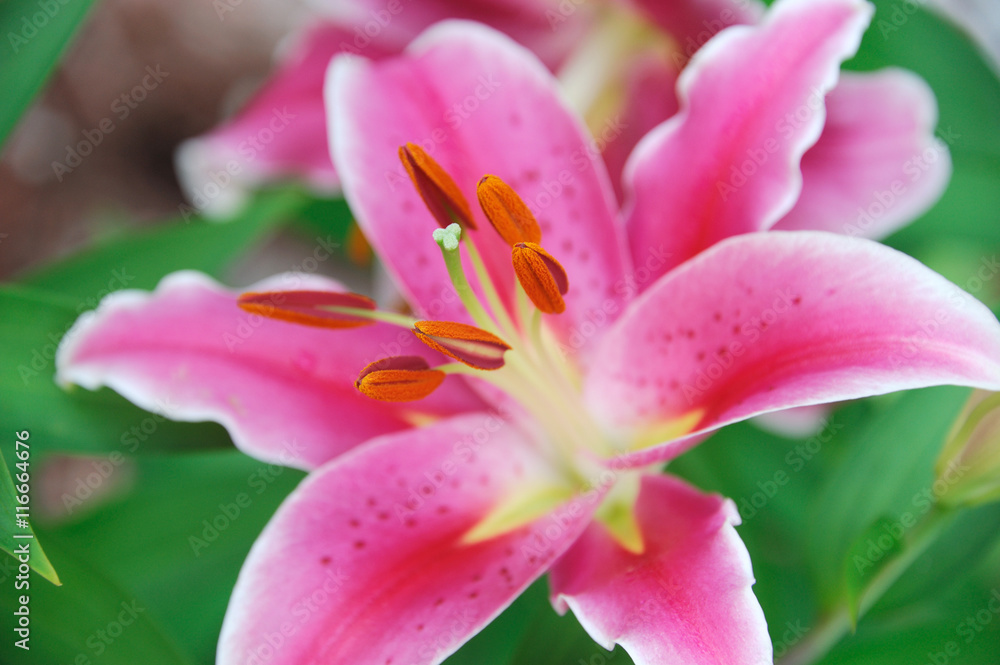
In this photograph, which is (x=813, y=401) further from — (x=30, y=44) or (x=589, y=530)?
(x=30, y=44)

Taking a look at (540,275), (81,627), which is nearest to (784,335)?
(540,275)

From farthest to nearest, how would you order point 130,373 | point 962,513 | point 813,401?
point 962,513, point 130,373, point 813,401

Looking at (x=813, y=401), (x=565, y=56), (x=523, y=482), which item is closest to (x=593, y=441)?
(x=523, y=482)

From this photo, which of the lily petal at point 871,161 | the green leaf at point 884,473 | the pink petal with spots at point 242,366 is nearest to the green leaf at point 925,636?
the green leaf at point 884,473

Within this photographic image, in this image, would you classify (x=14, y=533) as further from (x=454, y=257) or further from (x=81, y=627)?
(x=454, y=257)

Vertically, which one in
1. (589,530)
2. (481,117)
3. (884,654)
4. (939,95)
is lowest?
(884,654)

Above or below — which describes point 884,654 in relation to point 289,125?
below

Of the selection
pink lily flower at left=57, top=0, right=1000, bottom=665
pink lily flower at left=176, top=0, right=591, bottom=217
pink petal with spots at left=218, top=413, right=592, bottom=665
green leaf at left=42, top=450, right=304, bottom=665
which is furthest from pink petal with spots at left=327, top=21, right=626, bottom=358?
green leaf at left=42, top=450, right=304, bottom=665
